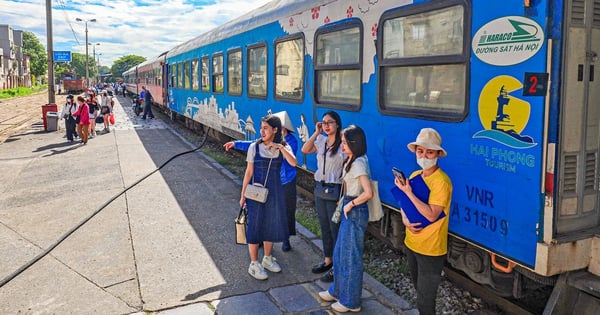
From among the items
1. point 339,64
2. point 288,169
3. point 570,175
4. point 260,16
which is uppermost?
point 260,16

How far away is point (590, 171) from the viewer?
3576 mm

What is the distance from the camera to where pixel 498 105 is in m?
3.57

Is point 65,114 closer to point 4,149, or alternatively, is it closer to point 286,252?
point 4,149

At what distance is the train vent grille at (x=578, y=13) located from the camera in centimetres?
328

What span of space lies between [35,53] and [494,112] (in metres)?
137

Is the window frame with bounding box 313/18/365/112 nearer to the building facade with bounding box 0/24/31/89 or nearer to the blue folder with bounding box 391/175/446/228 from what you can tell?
→ the blue folder with bounding box 391/175/446/228

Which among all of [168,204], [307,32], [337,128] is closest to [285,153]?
[337,128]

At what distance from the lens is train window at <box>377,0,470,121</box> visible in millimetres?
3963

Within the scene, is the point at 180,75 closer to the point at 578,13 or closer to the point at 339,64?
the point at 339,64

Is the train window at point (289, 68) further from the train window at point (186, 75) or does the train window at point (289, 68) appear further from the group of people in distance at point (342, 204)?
the train window at point (186, 75)

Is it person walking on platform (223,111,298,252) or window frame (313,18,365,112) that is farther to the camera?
window frame (313,18,365,112)

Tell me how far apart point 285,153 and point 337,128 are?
585mm

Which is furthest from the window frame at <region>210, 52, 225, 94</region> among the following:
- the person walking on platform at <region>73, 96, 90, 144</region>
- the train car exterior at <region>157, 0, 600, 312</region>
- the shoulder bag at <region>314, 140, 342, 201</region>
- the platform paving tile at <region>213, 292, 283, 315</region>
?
the platform paving tile at <region>213, 292, 283, 315</region>

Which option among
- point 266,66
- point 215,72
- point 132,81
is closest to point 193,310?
point 266,66
